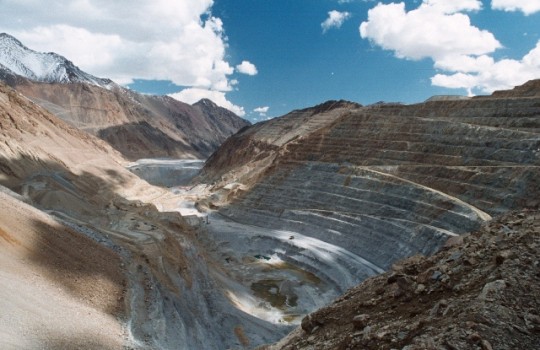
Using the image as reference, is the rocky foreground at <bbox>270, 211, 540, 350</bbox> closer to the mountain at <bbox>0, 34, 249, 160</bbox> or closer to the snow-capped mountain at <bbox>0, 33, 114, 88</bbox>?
the mountain at <bbox>0, 34, 249, 160</bbox>

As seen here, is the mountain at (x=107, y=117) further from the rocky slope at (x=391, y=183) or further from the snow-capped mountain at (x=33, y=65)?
the rocky slope at (x=391, y=183)

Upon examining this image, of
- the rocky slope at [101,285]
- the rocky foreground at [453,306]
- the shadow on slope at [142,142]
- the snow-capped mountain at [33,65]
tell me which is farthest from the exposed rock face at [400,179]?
the snow-capped mountain at [33,65]

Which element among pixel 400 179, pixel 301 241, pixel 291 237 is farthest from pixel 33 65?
pixel 400 179

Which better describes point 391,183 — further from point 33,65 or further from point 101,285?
point 33,65

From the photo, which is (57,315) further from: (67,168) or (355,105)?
(355,105)

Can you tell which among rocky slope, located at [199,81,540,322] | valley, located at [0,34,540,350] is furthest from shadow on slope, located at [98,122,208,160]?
rocky slope, located at [199,81,540,322]
